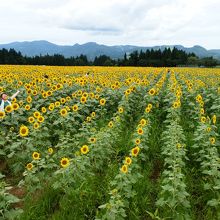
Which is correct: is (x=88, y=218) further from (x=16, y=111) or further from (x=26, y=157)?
(x=16, y=111)

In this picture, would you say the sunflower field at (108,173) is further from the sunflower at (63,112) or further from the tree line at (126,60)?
the tree line at (126,60)

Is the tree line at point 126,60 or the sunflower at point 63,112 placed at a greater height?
the sunflower at point 63,112

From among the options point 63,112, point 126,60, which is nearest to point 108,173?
point 63,112

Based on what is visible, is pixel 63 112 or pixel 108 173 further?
pixel 63 112

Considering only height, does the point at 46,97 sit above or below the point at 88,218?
above

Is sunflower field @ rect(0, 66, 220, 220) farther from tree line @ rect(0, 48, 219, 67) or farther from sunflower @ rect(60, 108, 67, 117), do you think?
tree line @ rect(0, 48, 219, 67)

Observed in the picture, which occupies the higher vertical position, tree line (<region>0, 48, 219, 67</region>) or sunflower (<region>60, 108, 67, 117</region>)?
sunflower (<region>60, 108, 67, 117</region>)

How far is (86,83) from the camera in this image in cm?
1267

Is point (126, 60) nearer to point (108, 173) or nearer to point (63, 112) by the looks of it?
point (63, 112)

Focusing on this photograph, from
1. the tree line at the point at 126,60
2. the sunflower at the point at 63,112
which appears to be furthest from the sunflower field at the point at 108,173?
the tree line at the point at 126,60

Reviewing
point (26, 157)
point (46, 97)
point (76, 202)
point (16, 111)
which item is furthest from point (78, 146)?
point (46, 97)

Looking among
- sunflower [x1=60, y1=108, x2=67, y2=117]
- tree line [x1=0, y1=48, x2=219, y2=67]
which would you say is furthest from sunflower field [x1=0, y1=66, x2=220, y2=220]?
tree line [x1=0, y1=48, x2=219, y2=67]

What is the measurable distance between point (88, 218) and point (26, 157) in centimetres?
213

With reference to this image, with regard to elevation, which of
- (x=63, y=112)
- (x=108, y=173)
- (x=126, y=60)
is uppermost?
(x=63, y=112)
